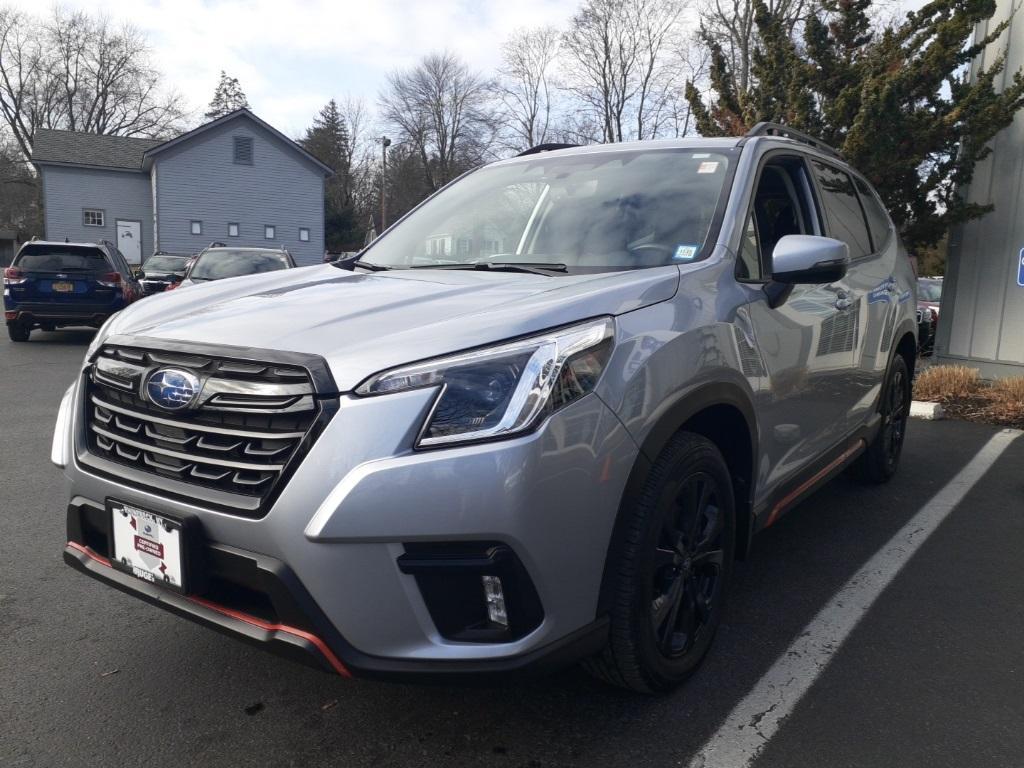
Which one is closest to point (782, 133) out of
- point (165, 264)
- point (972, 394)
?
point (972, 394)

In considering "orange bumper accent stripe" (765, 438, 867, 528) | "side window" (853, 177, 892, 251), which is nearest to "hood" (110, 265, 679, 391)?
"orange bumper accent stripe" (765, 438, 867, 528)

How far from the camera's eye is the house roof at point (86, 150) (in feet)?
119

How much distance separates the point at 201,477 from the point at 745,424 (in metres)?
1.69

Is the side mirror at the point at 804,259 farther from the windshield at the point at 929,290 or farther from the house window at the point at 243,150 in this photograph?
the house window at the point at 243,150

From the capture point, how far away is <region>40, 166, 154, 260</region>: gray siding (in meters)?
36.0

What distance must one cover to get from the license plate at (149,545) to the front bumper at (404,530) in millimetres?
74

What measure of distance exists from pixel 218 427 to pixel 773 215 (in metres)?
2.40

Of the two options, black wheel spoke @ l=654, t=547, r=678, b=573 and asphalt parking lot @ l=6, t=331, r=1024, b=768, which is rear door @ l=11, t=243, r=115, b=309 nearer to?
asphalt parking lot @ l=6, t=331, r=1024, b=768

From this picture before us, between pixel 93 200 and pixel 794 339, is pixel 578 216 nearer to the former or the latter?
A: pixel 794 339

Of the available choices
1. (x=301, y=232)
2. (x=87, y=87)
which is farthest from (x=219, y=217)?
(x=87, y=87)

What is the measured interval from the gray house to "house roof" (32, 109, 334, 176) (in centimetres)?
4

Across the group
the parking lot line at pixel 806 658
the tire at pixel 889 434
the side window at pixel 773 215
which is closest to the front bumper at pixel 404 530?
the parking lot line at pixel 806 658

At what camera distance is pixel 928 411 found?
741 centimetres

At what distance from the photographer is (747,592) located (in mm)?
3416
